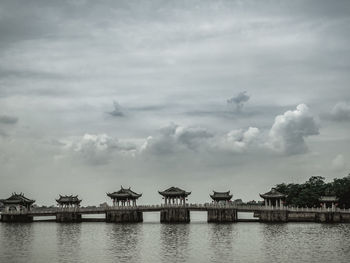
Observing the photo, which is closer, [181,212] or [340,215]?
[340,215]

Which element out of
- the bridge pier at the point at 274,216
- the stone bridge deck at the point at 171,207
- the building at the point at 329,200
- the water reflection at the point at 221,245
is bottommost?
the water reflection at the point at 221,245

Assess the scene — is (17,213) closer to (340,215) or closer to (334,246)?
(340,215)

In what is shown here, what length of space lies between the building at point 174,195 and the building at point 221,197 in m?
5.10

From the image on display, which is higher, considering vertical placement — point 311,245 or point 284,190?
point 284,190

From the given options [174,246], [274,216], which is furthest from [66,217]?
[174,246]

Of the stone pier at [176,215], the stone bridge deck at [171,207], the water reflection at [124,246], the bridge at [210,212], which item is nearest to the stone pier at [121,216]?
the bridge at [210,212]

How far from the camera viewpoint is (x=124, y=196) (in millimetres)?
103000

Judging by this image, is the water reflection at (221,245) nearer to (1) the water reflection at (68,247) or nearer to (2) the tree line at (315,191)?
(1) the water reflection at (68,247)

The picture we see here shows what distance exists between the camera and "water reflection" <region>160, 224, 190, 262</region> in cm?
4900

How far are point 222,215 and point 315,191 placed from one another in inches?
962

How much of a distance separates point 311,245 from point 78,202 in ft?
207

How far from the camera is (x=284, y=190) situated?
12131 cm

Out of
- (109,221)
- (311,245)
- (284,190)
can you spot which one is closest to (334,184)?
(284,190)

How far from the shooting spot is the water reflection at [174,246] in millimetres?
49000
